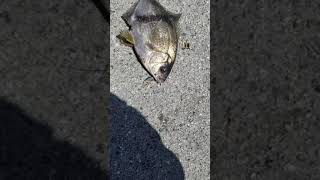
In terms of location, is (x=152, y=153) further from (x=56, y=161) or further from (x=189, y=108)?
(x=56, y=161)

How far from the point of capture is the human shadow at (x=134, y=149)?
138 inches

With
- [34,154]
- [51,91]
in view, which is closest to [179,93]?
[51,91]

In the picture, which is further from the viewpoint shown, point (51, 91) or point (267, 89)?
point (267, 89)

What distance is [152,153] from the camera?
3.54 m

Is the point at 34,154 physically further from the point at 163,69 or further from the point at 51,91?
the point at 163,69

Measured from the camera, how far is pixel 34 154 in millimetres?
3533

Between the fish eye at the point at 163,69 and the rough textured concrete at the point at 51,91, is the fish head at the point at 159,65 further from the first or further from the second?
the rough textured concrete at the point at 51,91

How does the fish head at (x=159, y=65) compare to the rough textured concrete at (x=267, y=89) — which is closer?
the fish head at (x=159, y=65)

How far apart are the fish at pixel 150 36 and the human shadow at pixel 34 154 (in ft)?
2.81

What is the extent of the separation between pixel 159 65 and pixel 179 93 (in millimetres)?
288

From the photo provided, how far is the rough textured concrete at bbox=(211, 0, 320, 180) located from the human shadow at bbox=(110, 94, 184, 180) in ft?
1.55

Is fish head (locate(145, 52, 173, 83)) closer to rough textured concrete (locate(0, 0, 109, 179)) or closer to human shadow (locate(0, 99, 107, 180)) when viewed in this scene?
rough textured concrete (locate(0, 0, 109, 179))

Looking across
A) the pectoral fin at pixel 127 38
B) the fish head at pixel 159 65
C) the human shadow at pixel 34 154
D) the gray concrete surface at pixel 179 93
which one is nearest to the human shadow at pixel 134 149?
the gray concrete surface at pixel 179 93

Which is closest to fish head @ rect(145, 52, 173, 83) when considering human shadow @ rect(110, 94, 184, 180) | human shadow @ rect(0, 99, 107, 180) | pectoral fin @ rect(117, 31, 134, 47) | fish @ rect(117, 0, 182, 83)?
fish @ rect(117, 0, 182, 83)
